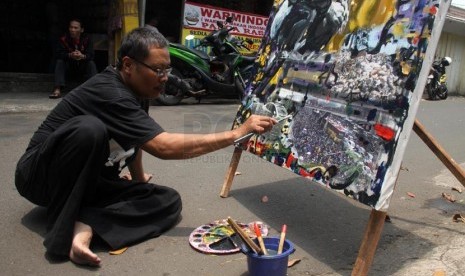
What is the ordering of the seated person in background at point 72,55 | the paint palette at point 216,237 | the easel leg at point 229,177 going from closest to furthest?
the paint palette at point 216,237 < the easel leg at point 229,177 < the seated person in background at point 72,55

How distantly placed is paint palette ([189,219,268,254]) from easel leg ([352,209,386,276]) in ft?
1.88

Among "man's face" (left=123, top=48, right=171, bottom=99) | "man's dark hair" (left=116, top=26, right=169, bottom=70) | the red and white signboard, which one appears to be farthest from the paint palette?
the red and white signboard

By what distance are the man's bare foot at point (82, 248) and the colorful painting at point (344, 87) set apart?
1.13 m

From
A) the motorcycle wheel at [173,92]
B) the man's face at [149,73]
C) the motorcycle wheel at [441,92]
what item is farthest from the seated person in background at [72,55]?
the motorcycle wheel at [441,92]

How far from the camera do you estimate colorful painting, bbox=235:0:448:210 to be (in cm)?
198

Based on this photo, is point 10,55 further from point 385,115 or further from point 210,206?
point 385,115

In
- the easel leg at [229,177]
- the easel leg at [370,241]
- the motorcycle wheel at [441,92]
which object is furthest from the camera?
the motorcycle wheel at [441,92]

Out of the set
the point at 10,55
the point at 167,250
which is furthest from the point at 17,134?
the point at 10,55

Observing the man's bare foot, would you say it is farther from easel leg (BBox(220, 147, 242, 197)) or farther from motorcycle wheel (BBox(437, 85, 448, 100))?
motorcycle wheel (BBox(437, 85, 448, 100))

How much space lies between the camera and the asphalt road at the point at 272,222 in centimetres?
225

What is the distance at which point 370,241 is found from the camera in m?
2.00

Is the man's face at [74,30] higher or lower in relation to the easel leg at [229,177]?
higher

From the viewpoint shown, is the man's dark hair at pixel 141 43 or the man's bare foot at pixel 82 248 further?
the man's dark hair at pixel 141 43

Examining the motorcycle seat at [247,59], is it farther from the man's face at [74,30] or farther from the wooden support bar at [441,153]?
the wooden support bar at [441,153]
